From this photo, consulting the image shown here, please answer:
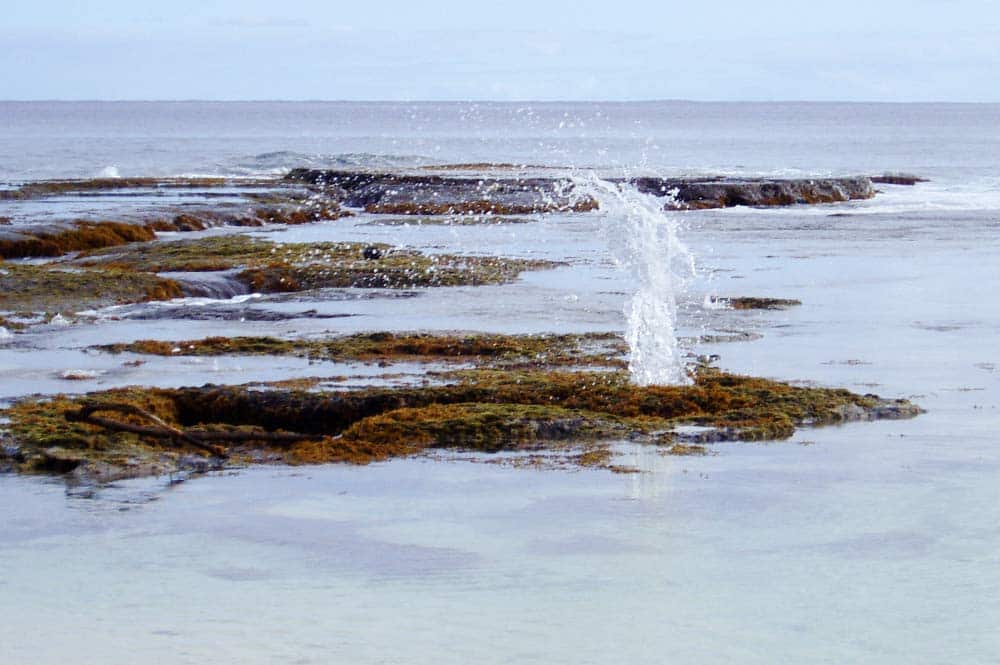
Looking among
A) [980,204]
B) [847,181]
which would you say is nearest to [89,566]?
[980,204]

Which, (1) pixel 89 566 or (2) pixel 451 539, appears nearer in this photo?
(1) pixel 89 566

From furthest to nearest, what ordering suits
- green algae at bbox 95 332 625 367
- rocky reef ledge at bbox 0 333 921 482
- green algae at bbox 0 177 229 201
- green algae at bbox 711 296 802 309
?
green algae at bbox 0 177 229 201
green algae at bbox 711 296 802 309
green algae at bbox 95 332 625 367
rocky reef ledge at bbox 0 333 921 482

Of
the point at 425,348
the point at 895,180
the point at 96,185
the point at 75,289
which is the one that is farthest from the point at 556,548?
the point at 895,180

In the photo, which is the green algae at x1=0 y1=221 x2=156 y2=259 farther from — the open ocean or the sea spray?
the sea spray

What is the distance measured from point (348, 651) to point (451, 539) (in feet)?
7.88

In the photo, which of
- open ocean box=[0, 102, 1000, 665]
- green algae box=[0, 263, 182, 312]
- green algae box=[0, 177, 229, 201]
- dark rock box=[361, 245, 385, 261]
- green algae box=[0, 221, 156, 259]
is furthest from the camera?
green algae box=[0, 177, 229, 201]

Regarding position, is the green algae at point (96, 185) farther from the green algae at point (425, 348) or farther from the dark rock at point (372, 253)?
the green algae at point (425, 348)

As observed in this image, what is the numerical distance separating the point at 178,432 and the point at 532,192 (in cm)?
4031

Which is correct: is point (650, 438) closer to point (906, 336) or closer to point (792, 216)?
point (906, 336)

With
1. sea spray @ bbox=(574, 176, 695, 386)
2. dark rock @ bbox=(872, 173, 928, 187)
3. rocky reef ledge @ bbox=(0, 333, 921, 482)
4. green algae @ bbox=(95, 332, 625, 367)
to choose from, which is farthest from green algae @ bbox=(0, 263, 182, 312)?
dark rock @ bbox=(872, 173, 928, 187)

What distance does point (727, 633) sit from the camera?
8.74 meters

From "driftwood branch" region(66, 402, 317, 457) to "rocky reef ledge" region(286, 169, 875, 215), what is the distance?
34.1m

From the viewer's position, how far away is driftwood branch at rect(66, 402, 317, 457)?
42.6ft

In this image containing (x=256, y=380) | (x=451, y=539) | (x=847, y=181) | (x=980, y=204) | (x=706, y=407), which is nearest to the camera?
(x=451, y=539)
